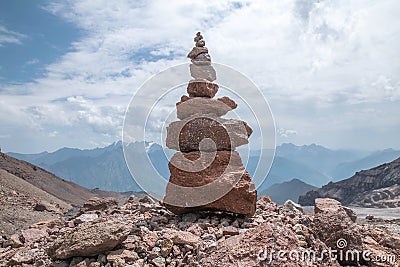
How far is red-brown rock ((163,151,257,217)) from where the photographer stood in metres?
11.5

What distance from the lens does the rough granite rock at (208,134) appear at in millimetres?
12352

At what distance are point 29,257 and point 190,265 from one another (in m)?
4.91

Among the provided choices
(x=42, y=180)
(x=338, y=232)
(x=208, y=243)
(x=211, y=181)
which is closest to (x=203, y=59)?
(x=211, y=181)

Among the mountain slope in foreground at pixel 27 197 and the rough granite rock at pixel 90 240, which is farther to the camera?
the mountain slope in foreground at pixel 27 197

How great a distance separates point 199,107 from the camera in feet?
42.7

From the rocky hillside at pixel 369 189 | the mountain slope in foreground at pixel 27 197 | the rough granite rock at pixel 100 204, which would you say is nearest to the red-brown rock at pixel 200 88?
the rough granite rock at pixel 100 204

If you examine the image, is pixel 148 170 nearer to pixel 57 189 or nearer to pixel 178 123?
pixel 178 123

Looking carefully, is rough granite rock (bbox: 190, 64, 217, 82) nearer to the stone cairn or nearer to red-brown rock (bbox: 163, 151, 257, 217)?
the stone cairn

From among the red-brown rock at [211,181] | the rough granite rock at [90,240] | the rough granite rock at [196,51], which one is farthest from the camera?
the rough granite rock at [196,51]

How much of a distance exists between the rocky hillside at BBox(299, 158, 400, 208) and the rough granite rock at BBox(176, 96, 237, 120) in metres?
51.2

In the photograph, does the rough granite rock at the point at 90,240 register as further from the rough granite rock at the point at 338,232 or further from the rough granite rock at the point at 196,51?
the rough granite rock at the point at 196,51

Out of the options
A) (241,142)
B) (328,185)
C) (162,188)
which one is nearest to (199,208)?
(162,188)

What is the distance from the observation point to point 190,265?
8.73 metres

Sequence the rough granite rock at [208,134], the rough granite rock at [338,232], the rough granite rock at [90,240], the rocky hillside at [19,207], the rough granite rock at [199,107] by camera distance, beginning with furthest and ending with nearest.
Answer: the rocky hillside at [19,207], the rough granite rock at [199,107], the rough granite rock at [208,134], the rough granite rock at [338,232], the rough granite rock at [90,240]
